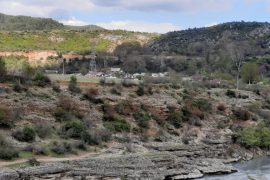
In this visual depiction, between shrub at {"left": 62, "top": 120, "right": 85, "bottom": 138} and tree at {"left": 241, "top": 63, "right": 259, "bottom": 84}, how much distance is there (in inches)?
2552

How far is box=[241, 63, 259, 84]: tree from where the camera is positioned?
371 ft

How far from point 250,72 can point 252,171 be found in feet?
208

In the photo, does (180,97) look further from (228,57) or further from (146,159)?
(228,57)

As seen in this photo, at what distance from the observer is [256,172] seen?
53.5m

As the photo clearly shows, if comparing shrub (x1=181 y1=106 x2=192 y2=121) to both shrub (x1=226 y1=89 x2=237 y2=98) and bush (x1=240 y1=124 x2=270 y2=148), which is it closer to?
bush (x1=240 y1=124 x2=270 y2=148)

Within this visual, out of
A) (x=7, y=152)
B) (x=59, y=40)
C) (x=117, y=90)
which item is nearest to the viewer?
(x=7, y=152)

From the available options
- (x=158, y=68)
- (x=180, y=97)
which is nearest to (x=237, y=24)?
(x=158, y=68)

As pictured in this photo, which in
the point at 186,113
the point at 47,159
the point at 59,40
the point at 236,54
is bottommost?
the point at 186,113

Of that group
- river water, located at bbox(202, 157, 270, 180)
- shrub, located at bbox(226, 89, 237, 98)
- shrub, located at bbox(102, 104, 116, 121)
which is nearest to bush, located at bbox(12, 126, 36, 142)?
shrub, located at bbox(102, 104, 116, 121)

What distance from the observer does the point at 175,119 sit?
225ft

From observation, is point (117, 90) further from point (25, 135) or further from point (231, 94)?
point (25, 135)

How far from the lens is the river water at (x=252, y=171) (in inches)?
1973

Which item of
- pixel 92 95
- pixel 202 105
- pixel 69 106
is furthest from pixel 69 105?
pixel 202 105

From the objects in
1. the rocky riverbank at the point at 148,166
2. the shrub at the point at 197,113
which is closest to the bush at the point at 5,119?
the rocky riverbank at the point at 148,166
